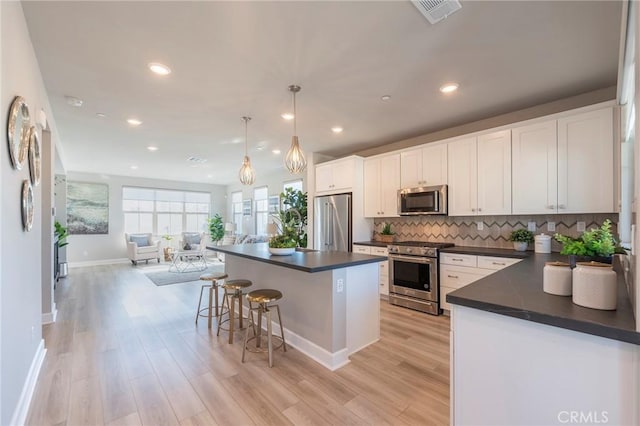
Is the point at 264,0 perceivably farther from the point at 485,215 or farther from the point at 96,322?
the point at 96,322

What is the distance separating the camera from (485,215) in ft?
12.3


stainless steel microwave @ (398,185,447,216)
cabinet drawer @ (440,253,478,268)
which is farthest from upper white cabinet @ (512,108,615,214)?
stainless steel microwave @ (398,185,447,216)

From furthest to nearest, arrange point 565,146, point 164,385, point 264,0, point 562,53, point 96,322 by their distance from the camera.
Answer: point 96,322 → point 565,146 → point 562,53 → point 164,385 → point 264,0

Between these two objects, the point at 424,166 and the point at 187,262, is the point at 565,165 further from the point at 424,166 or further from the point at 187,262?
the point at 187,262

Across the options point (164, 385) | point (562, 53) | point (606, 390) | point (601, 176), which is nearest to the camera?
point (606, 390)

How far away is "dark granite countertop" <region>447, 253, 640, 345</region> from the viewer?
0.96 metres

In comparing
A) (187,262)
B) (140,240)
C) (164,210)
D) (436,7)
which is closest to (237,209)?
(164,210)

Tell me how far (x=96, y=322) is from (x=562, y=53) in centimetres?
559

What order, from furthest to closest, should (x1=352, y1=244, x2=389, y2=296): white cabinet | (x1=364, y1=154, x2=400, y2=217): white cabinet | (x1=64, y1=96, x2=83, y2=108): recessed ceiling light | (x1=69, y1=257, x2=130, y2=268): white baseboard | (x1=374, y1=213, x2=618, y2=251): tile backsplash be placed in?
(x1=69, y1=257, x2=130, y2=268): white baseboard < (x1=364, y1=154, x2=400, y2=217): white cabinet < (x1=352, y1=244, x2=389, y2=296): white cabinet < (x1=374, y1=213, x2=618, y2=251): tile backsplash < (x1=64, y1=96, x2=83, y2=108): recessed ceiling light

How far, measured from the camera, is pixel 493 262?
335 cm

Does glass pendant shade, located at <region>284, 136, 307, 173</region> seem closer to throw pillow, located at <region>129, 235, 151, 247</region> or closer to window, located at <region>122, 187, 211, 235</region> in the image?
throw pillow, located at <region>129, 235, 151, 247</region>

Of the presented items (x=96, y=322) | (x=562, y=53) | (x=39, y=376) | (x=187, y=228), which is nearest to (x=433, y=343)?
(x=562, y=53)

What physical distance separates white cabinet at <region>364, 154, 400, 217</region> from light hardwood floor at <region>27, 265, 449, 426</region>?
6.15 ft

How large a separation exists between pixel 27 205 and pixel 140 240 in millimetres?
6949
